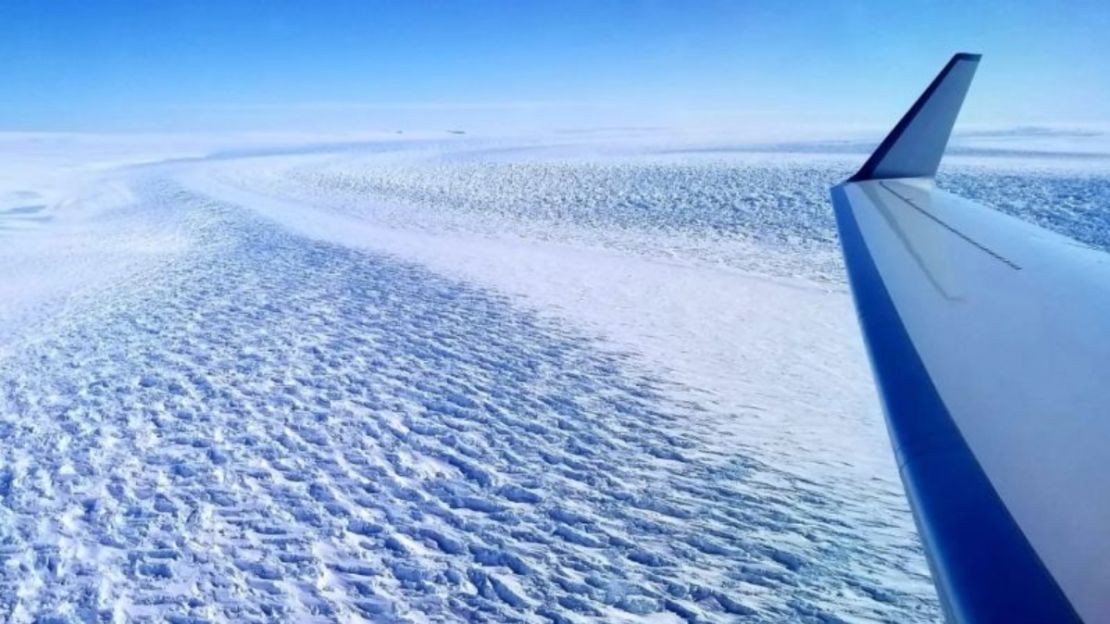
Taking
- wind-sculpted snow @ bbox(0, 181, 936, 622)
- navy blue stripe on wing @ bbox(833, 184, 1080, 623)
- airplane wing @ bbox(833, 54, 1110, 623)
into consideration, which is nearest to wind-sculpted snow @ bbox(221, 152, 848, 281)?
airplane wing @ bbox(833, 54, 1110, 623)

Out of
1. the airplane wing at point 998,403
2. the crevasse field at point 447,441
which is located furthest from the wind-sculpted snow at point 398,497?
the airplane wing at point 998,403

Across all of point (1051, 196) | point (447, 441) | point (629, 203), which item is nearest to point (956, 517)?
point (447, 441)

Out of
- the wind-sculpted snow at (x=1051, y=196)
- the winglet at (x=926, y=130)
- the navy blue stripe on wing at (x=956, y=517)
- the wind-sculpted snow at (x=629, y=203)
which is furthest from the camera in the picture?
the wind-sculpted snow at (x=1051, y=196)

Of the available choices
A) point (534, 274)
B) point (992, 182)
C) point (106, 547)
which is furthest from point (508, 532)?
point (992, 182)

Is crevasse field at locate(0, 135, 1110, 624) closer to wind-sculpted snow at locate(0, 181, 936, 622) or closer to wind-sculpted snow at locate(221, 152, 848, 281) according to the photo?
wind-sculpted snow at locate(0, 181, 936, 622)

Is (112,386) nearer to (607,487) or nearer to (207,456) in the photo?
(207,456)

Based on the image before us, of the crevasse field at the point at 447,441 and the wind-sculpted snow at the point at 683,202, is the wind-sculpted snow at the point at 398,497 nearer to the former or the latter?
the crevasse field at the point at 447,441

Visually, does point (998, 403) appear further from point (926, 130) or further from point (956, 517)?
point (926, 130)
